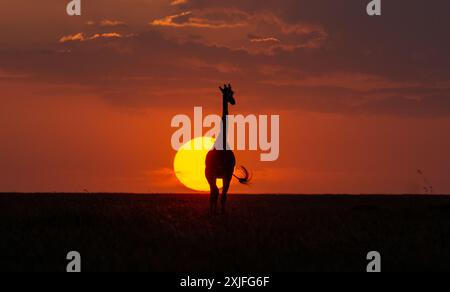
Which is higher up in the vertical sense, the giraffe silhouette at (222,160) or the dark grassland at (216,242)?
the giraffe silhouette at (222,160)

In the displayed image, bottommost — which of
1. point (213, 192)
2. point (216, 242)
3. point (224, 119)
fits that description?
point (216, 242)

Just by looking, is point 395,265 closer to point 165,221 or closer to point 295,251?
point 295,251

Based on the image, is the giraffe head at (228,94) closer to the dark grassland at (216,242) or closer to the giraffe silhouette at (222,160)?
the giraffe silhouette at (222,160)

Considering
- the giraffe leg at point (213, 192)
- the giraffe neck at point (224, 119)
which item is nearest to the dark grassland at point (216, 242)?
the giraffe leg at point (213, 192)

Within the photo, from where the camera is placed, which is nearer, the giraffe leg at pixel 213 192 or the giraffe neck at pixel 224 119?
the giraffe neck at pixel 224 119

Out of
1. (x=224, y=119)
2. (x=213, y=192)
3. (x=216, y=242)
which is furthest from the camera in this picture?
(x=213, y=192)

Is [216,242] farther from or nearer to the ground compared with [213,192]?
nearer to the ground

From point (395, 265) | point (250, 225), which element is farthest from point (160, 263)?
point (250, 225)

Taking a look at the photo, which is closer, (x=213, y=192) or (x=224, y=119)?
(x=224, y=119)

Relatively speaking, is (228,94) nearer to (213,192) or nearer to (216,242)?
(213,192)

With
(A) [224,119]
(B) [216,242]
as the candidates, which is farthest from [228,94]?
(B) [216,242]

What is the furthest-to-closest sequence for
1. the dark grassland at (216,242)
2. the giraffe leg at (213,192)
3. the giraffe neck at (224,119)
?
1. the giraffe leg at (213,192)
2. the giraffe neck at (224,119)
3. the dark grassland at (216,242)

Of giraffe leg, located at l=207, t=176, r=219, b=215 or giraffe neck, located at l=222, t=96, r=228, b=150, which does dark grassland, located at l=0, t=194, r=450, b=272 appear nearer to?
giraffe leg, located at l=207, t=176, r=219, b=215
